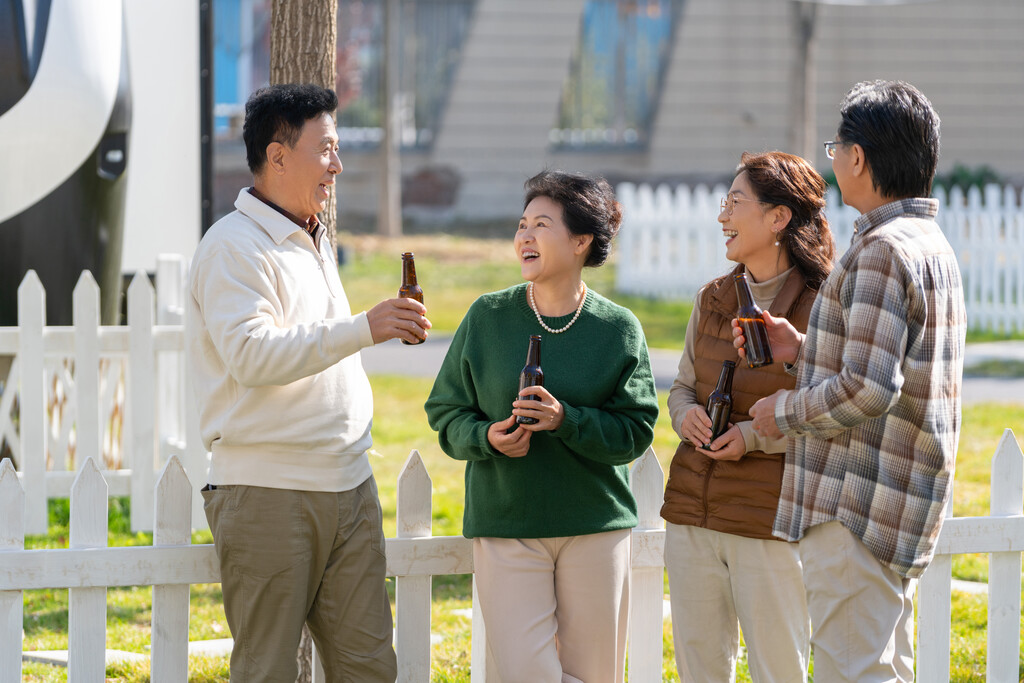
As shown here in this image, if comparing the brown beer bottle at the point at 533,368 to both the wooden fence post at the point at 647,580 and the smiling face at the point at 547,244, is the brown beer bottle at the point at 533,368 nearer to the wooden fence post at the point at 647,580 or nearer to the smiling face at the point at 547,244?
the smiling face at the point at 547,244

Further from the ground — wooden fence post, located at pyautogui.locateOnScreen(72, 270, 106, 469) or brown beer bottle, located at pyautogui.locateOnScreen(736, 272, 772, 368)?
brown beer bottle, located at pyautogui.locateOnScreen(736, 272, 772, 368)

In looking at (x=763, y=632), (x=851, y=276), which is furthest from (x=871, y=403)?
(x=763, y=632)

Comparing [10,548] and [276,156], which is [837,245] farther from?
[10,548]

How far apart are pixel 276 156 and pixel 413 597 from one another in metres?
1.41

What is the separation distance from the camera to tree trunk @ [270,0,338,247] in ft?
13.4

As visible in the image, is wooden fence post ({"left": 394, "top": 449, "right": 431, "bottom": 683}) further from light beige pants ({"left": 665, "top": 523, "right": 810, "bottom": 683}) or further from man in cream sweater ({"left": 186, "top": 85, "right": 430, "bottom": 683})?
light beige pants ({"left": 665, "top": 523, "right": 810, "bottom": 683})

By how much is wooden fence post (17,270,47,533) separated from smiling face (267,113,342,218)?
3.11 meters

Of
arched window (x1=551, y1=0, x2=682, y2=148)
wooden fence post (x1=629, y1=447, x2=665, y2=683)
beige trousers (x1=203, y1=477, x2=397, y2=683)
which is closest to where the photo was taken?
beige trousers (x1=203, y1=477, x2=397, y2=683)

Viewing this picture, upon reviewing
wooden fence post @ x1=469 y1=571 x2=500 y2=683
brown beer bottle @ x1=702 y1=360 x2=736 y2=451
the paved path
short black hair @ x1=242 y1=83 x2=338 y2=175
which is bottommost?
wooden fence post @ x1=469 y1=571 x2=500 y2=683

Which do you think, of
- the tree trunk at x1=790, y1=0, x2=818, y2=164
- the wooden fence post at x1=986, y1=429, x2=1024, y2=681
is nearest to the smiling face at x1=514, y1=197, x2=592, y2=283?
the wooden fence post at x1=986, y1=429, x2=1024, y2=681

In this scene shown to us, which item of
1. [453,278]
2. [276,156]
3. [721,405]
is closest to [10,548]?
[276,156]

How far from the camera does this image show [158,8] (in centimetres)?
706

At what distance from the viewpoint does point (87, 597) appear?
11.0 feet

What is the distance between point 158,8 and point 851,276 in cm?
548
